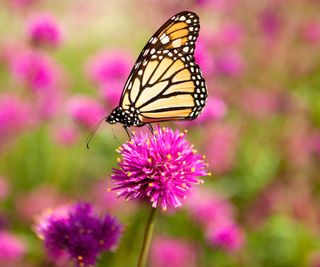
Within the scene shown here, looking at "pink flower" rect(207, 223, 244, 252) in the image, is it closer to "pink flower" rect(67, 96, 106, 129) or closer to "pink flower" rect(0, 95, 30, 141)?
"pink flower" rect(67, 96, 106, 129)

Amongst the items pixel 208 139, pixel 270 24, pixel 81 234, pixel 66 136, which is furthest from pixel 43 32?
pixel 270 24

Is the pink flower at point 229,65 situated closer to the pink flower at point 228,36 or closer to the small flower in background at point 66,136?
the pink flower at point 228,36

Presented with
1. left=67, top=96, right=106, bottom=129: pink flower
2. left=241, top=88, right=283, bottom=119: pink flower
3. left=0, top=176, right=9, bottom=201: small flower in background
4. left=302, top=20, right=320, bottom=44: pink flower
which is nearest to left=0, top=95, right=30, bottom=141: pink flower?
left=0, top=176, right=9, bottom=201: small flower in background

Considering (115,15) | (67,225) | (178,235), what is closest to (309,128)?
(178,235)

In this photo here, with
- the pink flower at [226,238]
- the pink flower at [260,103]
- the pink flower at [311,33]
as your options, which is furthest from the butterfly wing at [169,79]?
the pink flower at [311,33]

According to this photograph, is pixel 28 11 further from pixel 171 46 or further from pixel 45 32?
pixel 171 46
